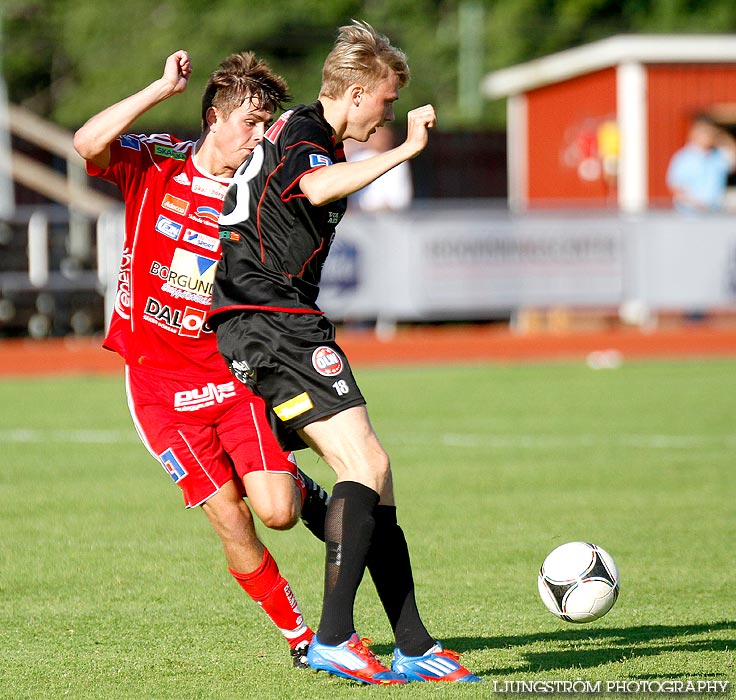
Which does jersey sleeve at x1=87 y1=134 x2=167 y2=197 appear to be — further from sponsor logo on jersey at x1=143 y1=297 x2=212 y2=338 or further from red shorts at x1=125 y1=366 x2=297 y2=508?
red shorts at x1=125 y1=366 x2=297 y2=508

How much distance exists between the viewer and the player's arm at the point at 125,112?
205 inches

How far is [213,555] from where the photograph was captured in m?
7.34

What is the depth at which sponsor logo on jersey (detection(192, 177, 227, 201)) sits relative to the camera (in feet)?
18.3

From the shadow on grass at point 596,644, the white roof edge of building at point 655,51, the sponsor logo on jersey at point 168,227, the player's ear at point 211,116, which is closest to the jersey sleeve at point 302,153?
the player's ear at point 211,116

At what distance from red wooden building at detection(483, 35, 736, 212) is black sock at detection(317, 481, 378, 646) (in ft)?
58.2

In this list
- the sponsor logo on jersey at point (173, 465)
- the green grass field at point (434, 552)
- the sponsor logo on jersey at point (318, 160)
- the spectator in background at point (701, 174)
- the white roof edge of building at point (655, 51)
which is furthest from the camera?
the white roof edge of building at point (655, 51)

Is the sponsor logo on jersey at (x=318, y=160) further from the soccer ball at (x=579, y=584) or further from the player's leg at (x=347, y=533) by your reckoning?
the soccer ball at (x=579, y=584)

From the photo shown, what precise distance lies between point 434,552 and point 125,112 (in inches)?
123

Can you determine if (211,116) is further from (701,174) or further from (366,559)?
(701,174)

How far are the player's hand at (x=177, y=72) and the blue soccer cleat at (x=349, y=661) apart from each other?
6.73ft

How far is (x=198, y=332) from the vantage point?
5605 millimetres

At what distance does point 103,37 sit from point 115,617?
38.0 meters

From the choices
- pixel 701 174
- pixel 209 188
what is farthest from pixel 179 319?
pixel 701 174

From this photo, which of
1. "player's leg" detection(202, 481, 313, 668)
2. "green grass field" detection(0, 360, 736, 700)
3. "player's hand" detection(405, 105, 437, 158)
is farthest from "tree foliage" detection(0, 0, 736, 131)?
"player's hand" detection(405, 105, 437, 158)
